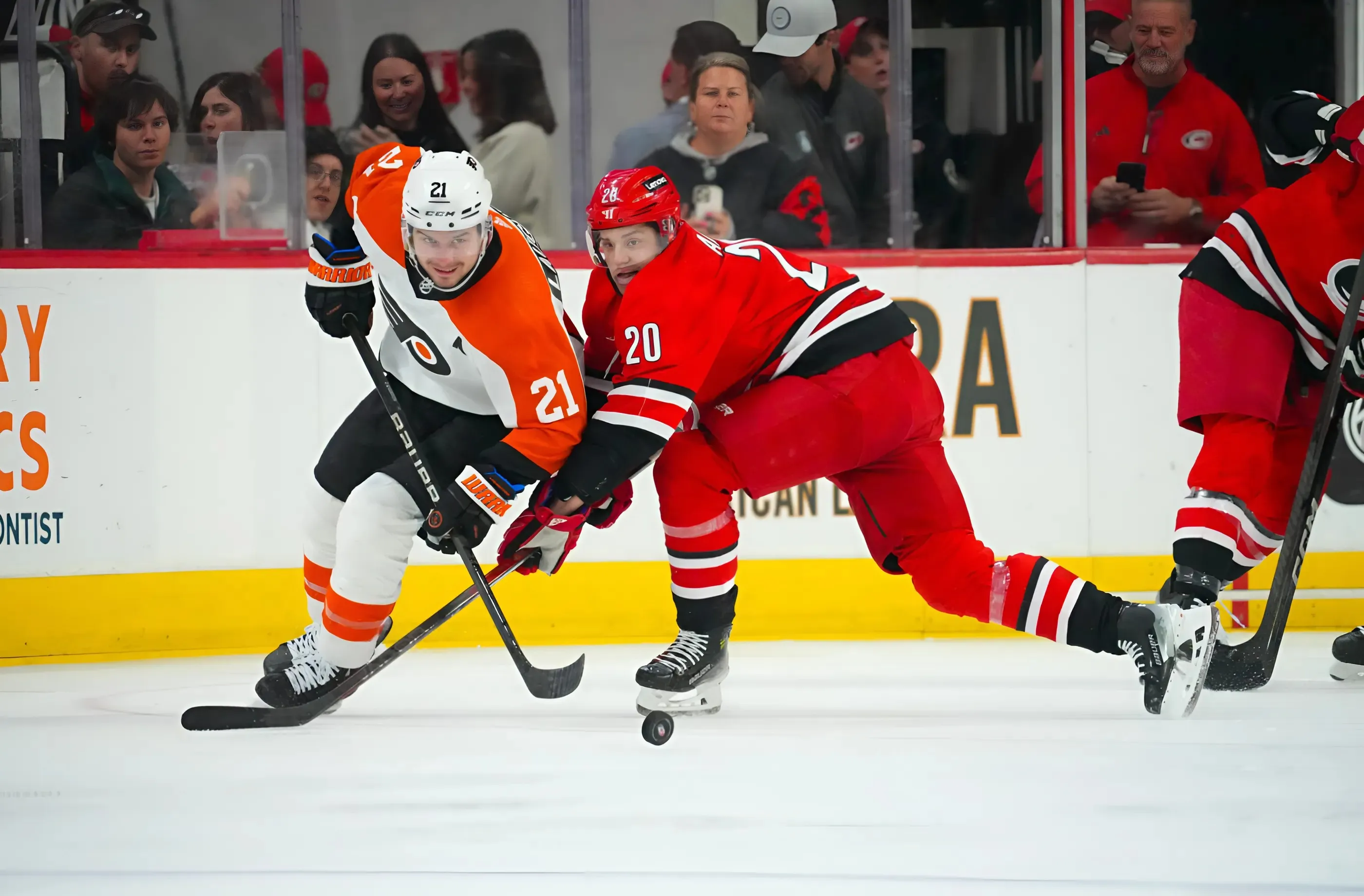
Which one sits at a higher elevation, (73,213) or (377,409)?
(73,213)

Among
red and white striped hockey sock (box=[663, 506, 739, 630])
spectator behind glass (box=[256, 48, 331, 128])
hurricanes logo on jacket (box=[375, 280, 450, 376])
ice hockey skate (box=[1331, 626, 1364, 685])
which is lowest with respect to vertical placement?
ice hockey skate (box=[1331, 626, 1364, 685])

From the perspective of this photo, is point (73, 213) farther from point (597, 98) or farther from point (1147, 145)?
point (1147, 145)

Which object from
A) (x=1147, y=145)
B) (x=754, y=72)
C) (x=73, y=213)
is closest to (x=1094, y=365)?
(x=1147, y=145)

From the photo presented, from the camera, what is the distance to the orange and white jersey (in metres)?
2.23

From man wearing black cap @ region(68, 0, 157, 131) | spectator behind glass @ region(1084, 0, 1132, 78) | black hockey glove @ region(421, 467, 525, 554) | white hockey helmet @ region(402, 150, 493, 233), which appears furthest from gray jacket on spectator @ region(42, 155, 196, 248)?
spectator behind glass @ region(1084, 0, 1132, 78)

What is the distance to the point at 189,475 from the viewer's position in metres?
3.34

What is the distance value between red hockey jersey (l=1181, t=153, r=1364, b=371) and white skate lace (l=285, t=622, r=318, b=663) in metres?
1.90

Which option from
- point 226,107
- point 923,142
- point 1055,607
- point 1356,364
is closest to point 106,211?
point 226,107

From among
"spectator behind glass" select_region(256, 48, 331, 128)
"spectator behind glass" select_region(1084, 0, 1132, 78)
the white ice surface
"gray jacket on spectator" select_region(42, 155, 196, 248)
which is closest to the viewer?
the white ice surface

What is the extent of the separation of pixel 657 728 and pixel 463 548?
467 millimetres

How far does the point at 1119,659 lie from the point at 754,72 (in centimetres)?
188

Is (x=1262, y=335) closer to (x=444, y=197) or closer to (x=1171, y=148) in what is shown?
(x=1171, y=148)

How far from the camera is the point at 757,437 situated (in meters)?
2.31

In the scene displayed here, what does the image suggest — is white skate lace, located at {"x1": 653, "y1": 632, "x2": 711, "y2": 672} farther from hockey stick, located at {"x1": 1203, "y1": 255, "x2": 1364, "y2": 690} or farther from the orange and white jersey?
hockey stick, located at {"x1": 1203, "y1": 255, "x2": 1364, "y2": 690}
